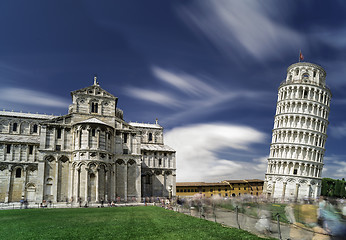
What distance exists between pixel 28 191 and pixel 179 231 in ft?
117

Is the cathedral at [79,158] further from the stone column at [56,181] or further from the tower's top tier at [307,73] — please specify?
the tower's top tier at [307,73]

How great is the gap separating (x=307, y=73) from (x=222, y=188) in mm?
37992

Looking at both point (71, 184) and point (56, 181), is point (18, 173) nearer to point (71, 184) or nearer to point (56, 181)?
point (56, 181)

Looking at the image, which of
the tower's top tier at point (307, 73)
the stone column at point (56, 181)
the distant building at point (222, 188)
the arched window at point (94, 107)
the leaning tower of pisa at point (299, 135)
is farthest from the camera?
the distant building at point (222, 188)

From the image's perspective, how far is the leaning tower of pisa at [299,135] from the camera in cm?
5569

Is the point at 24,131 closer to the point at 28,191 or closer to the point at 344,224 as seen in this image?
the point at 28,191

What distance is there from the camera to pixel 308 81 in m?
59.6

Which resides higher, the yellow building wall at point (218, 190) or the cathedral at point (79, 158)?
the cathedral at point (79, 158)

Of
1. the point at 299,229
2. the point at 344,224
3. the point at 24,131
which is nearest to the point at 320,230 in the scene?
the point at 344,224

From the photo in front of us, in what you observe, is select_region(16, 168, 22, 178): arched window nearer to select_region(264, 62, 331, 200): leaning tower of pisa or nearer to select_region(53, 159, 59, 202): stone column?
select_region(53, 159, 59, 202): stone column

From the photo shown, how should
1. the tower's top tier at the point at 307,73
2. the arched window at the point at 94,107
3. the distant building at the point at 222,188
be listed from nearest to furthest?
1. the arched window at the point at 94,107
2. the tower's top tier at the point at 307,73
3. the distant building at the point at 222,188

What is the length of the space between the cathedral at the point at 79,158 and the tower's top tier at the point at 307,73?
44796 millimetres

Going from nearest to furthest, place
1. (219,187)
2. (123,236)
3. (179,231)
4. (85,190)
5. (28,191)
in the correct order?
(123,236), (179,231), (85,190), (28,191), (219,187)

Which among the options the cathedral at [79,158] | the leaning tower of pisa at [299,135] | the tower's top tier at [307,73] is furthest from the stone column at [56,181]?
the tower's top tier at [307,73]
